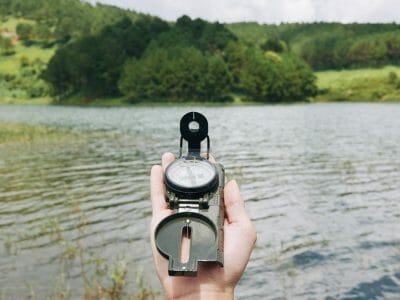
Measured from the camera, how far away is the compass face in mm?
3229

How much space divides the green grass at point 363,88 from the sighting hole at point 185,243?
134687 mm

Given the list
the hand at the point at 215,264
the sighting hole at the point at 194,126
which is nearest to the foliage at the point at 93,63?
the sighting hole at the point at 194,126

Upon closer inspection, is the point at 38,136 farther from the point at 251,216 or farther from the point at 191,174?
the point at 191,174

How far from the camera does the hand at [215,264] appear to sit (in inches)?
114

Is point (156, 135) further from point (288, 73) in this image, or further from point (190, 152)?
point (288, 73)

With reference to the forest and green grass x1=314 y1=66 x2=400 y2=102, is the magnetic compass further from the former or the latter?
green grass x1=314 y1=66 x2=400 y2=102

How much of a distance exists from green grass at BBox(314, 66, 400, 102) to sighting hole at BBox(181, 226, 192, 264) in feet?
442

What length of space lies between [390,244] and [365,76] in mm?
145625

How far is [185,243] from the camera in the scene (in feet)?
9.71

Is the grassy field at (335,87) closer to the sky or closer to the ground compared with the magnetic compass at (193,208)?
closer to the ground

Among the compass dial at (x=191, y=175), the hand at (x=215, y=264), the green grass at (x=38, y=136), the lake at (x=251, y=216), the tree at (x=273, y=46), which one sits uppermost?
the compass dial at (x=191, y=175)

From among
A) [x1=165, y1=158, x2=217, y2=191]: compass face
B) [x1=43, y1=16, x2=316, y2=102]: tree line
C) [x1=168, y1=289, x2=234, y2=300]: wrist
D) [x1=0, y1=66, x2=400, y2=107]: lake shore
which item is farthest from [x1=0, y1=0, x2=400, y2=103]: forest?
[x1=168, y1=289, x2=234, y2=300]: wrist

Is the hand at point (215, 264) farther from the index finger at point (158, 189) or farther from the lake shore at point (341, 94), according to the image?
the lake shore at point (341, 94)

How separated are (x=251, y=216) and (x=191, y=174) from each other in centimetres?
1344
